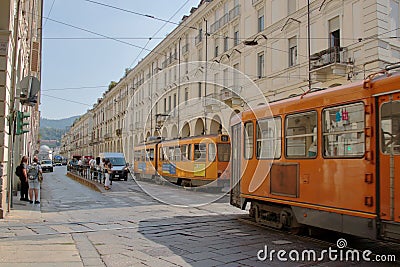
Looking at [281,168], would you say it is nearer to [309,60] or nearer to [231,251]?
[231,251]

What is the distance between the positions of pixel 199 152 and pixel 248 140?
11883mm

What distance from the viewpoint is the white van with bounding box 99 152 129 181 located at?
33.7 m

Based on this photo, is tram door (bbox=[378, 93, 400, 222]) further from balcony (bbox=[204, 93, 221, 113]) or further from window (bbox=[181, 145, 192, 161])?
balcony (bbox=[204, 93, 221, 113])

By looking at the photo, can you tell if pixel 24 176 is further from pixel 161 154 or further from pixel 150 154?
pixel 150 154

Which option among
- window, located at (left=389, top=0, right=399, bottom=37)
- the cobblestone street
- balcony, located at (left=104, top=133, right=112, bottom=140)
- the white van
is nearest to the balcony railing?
window, located at (left=389, top=0, right=399, bottom=37)

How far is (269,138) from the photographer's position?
30.8ft

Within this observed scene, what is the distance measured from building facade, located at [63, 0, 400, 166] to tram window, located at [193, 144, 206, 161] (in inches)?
106

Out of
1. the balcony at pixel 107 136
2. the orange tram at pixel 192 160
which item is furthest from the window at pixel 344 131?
the balcony at pixel 107 136

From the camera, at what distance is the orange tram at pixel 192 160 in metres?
21.0

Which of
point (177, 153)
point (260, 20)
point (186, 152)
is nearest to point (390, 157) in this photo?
point (186, 152)

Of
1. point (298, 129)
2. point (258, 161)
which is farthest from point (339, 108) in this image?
point (258, 161)

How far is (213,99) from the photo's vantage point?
2919 centimetres

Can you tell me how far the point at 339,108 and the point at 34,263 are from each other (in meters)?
5.41

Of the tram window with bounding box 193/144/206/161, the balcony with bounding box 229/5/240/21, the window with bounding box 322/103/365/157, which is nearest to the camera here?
the window with bounding box 322/103/365/157
